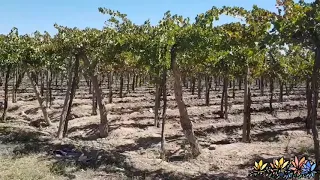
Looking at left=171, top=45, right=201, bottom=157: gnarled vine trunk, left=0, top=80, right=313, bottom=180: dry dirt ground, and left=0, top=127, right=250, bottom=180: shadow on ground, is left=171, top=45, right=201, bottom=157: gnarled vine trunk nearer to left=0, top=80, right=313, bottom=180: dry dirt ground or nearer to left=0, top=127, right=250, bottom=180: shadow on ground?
left=0, top=80, right=313, bottom=180: dry dirt ground

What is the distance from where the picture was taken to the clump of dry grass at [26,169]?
9.54m

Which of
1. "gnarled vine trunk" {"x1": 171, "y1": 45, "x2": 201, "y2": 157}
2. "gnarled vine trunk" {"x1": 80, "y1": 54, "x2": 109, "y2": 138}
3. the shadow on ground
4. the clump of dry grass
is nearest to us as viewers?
the clump of dry grass

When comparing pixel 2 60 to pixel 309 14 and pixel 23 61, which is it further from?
pixel 309 14

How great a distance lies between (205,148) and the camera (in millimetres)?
15750

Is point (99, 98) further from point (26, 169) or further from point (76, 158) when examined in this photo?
point (26, 169)

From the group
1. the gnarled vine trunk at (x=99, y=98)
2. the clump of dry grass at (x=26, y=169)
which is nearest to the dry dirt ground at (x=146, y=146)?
the clump of dry grass at (x=26, y=169)

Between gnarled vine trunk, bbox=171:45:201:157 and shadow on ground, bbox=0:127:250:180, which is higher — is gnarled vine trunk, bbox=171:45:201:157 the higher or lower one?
the higher one

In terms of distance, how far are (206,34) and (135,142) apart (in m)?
7.90

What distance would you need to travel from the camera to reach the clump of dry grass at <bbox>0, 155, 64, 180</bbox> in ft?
31.3

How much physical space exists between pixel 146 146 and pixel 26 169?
7756mm

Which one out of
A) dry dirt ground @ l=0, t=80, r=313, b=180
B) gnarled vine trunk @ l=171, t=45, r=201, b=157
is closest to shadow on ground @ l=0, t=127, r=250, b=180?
dry dirt ground @ l=0, t=80, r=313, b=180

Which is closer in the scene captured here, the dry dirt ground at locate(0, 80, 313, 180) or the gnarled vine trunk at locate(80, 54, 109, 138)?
the dry dirt ground at locate(0, 80, 313, 180)

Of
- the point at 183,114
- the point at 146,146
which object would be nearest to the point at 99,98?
the point at 146,146

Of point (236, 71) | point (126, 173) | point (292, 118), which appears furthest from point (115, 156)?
point (292, 118)
